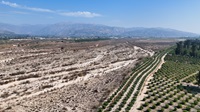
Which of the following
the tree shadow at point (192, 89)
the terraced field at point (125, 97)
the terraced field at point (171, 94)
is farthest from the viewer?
the tree shadow at point (192, 89)

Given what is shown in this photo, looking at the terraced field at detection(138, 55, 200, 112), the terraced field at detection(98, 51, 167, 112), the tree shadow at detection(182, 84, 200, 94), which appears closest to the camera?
the terraced field at detection(98, 51, 167, 112)

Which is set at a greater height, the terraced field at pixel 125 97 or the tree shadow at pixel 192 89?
the terraced field at pixel 125 97

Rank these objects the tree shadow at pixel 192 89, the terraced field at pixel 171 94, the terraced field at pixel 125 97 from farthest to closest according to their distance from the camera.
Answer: the tree shadow at pixel 192 89 → the terraced field at pixel 171 94 → the terraced field at pixel 125 97

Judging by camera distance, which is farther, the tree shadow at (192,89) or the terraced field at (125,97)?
the tree shadow at (192,89)

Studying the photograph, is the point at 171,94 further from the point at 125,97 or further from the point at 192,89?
the point at 125,97

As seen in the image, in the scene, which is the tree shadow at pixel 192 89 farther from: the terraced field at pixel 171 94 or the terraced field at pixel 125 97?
the terraced field at pixel 125 97

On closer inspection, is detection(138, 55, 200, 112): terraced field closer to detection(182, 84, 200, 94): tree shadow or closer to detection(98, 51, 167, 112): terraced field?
detection(182, 84, 200, 94): tree shadow

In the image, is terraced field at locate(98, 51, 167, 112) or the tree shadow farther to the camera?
the tree shadow

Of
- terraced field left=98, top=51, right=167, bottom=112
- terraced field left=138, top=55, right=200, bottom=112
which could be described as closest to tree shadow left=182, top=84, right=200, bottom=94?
terraced field left=138, top=55, right=200, bottom=112

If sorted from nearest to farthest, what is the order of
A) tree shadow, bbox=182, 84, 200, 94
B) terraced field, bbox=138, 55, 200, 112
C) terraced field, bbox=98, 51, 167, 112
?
terraced field, bbox=98, 51, 167, 112 → terraced field, bbox=138, 55, 200, 112 → tree shadow, bbox=182, 84, 200, 94

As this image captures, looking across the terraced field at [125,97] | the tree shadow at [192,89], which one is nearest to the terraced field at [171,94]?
the tree shadow at [192,89]

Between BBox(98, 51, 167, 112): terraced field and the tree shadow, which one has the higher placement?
BBox(98, 51, 167, 112): terraced field

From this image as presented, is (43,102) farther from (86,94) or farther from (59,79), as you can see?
(59,79)
